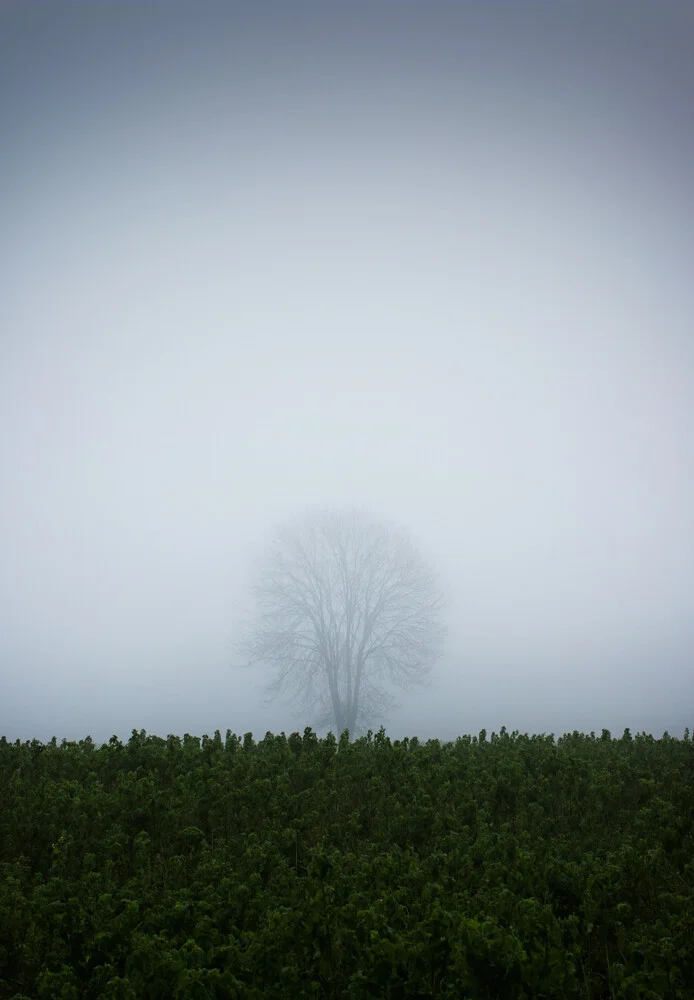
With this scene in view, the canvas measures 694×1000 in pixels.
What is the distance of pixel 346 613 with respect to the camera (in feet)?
103

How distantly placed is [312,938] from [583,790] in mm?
4347

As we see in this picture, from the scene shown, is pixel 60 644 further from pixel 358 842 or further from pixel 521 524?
pixel 521 524

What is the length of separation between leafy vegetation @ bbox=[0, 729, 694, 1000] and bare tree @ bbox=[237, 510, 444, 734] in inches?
880

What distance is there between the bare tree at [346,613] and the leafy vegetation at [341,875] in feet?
73.3

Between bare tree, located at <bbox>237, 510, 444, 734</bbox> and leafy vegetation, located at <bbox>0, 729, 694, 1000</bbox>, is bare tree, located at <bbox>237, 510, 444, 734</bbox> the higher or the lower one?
the higher one

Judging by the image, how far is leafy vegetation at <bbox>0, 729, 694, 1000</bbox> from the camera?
3438 mm

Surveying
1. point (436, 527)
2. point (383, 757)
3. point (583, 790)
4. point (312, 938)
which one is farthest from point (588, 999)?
point (436, 527)

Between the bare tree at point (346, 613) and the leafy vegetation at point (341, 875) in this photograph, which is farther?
the bare tree at point (346, 613)

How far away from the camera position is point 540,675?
56000mm

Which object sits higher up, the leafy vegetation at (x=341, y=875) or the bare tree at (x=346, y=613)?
the bare tree at (x=346, y=613)

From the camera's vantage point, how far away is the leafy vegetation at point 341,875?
3438 mm

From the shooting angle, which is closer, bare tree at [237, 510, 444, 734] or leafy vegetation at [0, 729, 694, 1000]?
leafy vegetation at [0, 729, 694, 1000]

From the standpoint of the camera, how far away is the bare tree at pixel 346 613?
30.2 m

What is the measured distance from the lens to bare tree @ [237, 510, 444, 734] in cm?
3023
